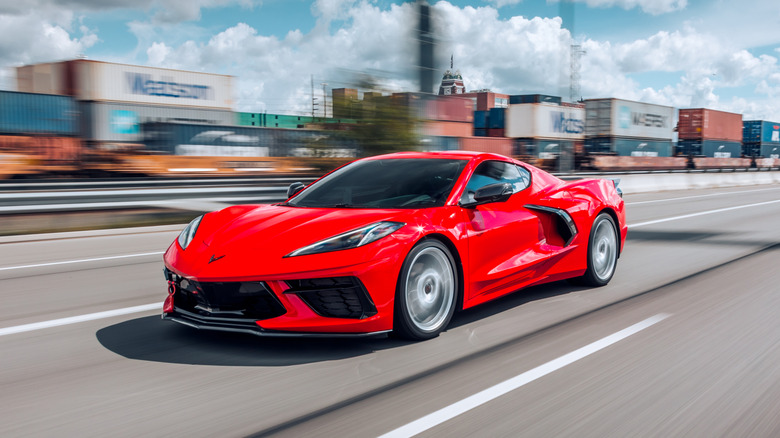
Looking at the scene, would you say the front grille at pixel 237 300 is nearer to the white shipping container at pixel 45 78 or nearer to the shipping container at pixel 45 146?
the shipping container at pixel 45 146

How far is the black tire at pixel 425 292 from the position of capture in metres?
4.36

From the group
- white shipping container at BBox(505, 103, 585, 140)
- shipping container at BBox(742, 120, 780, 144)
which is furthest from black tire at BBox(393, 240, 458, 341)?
shipping container at BBox(742, 120, 780, 144)

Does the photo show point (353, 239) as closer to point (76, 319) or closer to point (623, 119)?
point (76, 319)

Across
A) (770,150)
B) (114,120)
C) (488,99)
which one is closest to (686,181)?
(114,120)

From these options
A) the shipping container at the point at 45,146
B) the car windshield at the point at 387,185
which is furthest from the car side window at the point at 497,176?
the shipping container at the point at 45,146

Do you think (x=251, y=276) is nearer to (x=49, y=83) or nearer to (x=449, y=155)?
(x=449, y=155)

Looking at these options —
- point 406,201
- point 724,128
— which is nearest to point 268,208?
point 406,201

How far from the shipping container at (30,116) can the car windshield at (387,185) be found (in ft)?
85.0

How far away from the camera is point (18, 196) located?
36.4ft

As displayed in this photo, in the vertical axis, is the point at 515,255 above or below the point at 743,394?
above

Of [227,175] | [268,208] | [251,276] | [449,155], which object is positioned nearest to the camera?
[251,276]

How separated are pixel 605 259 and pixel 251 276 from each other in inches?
150

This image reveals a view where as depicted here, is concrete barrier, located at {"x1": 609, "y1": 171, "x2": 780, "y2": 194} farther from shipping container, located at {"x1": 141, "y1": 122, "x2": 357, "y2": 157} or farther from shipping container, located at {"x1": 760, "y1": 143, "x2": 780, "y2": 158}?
shipping container, located at {"x1": 760, "y1": 143, "x2": 780, "y2": 158}

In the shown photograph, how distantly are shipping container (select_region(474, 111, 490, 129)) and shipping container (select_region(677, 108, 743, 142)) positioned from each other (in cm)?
1485
